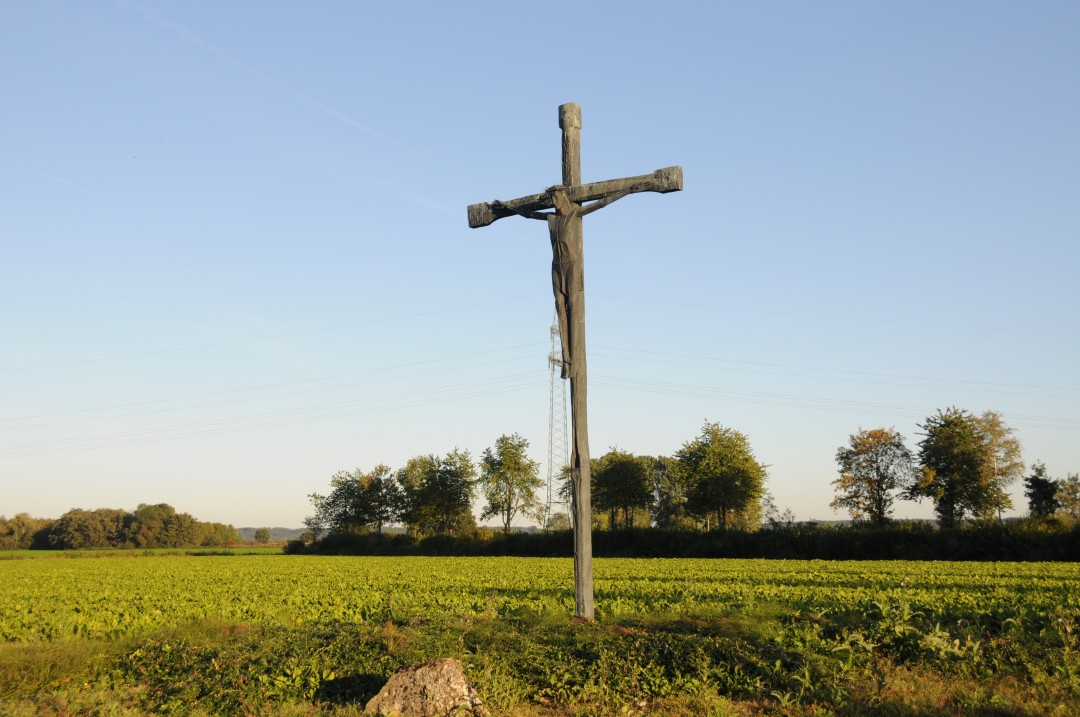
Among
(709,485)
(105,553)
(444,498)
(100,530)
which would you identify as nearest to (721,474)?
(709,485)

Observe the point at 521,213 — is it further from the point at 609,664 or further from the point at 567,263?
the point at 609,664

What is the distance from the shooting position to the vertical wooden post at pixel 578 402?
11.3 metres

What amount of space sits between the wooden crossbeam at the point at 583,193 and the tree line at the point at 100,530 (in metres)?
125

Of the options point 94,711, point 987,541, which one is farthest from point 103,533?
point 94,711

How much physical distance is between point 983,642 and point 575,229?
25.5 feet

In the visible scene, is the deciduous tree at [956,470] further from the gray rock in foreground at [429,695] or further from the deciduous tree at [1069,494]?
the gray rock in foreground at [429,695]

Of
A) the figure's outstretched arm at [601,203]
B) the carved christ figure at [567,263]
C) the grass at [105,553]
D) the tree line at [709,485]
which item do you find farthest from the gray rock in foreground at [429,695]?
the grass at [105,553]

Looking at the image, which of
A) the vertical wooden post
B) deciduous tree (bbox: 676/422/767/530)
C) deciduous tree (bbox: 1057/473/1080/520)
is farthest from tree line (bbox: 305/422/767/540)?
the vertical wooden post

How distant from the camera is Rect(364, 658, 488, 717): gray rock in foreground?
7348 millimetres

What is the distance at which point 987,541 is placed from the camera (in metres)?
43.7

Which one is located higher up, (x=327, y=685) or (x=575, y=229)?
(x=575, y=229)

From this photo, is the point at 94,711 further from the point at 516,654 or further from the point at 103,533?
the point at 103,533

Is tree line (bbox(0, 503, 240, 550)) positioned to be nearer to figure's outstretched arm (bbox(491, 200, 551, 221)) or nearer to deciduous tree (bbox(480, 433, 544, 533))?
deciduous tree (bbox(480, 433, 544, 533))

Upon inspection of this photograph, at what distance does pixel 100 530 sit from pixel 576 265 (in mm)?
130168
